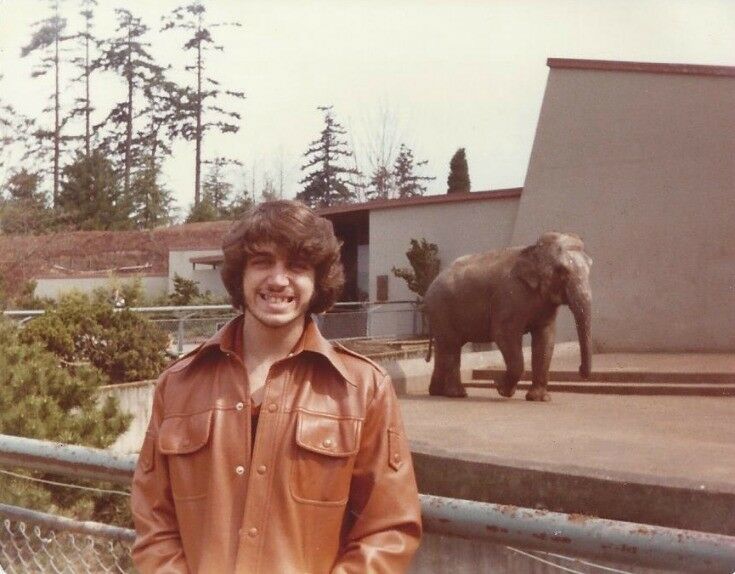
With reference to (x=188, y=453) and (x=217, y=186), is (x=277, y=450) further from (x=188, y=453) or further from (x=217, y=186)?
(x=217, y=186)

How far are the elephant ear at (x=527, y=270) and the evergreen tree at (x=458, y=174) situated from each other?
770 centimetres

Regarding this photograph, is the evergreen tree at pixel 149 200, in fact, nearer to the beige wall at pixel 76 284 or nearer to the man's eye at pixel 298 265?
the beige wall at pixel 76 284

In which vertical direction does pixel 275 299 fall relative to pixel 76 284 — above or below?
below

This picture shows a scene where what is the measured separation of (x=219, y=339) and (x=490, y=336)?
6.60 metres

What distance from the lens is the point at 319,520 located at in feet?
4.90

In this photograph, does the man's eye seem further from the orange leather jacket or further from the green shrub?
the green shrub

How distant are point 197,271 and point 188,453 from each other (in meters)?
5.94

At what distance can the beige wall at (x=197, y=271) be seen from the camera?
6.73 m

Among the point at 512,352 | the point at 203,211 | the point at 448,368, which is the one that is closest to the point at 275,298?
the point at 203,211

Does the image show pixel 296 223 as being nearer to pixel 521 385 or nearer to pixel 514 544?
pixel 514 544

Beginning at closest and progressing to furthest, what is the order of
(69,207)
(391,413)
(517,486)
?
1. (391,413)
2. (517,486)
3. (69,207)

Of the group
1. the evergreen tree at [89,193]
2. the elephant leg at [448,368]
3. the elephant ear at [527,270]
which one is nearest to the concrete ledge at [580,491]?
the elephant ear at [527,270]

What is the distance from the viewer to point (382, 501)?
1.47 meters

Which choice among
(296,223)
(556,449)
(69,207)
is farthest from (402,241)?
(296,223)
